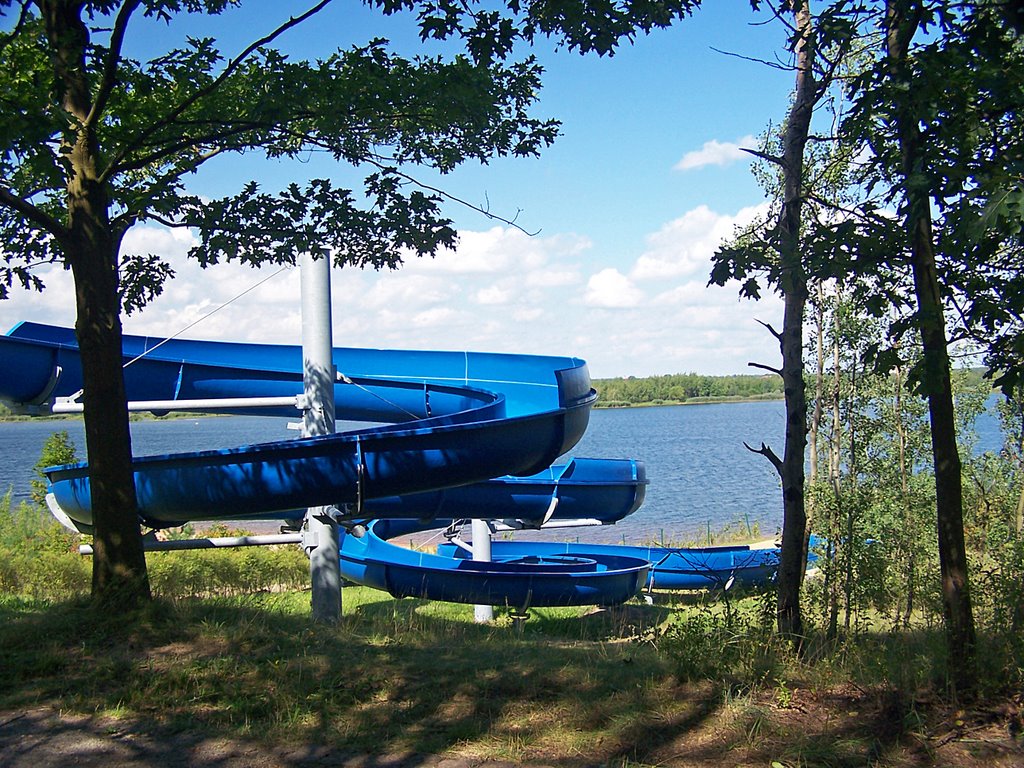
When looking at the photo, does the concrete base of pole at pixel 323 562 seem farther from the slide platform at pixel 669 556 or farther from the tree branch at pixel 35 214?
A: the slide platform at pixel 669 556

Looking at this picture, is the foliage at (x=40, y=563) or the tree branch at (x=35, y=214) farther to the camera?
the foliage at (x=40, y=563)

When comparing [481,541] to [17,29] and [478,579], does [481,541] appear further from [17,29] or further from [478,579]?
[17,29]

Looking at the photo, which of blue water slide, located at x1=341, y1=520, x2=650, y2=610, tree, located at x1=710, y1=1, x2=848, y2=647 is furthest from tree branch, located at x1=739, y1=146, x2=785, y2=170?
blue water slide, located at x1=341, y1=520, x2=650, y2=610

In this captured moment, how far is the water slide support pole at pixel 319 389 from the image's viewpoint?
11078 millimetres

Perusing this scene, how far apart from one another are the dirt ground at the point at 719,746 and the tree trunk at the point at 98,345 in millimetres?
1919

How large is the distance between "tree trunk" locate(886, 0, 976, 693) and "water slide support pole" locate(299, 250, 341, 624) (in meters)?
7.39

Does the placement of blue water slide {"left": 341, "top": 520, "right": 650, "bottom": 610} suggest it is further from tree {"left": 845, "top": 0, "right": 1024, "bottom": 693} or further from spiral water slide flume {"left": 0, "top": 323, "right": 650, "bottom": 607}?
tree {"left": 845, "top": 0, "right": 1024, "bottom": 693}

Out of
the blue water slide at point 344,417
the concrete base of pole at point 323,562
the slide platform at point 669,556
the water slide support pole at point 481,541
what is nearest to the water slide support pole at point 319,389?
the concrete base of pole at point 323,562

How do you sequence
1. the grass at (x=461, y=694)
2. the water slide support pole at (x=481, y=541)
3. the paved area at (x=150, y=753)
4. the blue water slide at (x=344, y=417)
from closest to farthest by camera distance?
the paved area at (x=150, y=753) < the grass at (x=461, y=694) < the blue water slide at (x=344, y=417) < the water slide support pole at (x=481, y=541)

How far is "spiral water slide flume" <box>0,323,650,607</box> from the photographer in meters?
10.2

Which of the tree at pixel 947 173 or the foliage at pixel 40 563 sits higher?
the tree at pixel 947 173

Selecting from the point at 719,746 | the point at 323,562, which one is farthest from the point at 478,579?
the point at 719,746

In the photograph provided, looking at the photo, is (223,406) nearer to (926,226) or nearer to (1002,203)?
(926,226)

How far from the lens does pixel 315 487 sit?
1011 centimetres
